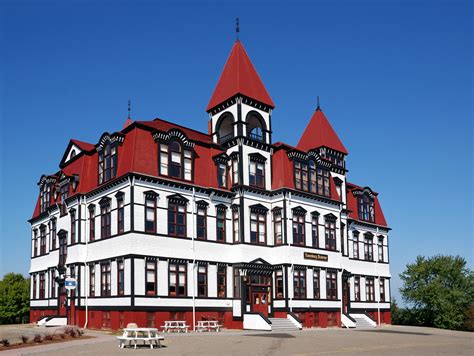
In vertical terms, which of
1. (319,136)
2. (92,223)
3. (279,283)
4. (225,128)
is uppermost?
(319,136)

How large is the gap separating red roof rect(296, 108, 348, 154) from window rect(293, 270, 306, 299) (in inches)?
547

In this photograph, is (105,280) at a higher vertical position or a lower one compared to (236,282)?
higher

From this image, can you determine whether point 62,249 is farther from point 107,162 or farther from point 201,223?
point 201,223

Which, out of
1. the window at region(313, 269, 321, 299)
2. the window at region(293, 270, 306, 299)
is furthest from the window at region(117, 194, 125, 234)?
the window at region(313, 269, 321, 299)

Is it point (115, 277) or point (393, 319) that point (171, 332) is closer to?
point (115, 277)

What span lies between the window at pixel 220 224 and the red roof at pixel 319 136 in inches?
567

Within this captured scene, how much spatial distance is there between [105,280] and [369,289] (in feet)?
95.2

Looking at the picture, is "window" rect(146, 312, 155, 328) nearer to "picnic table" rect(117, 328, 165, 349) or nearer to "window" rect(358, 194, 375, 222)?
"picnic table" rect(117, 328, 165, 349)

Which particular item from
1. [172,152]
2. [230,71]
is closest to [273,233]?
[172,152]

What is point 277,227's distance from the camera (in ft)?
144

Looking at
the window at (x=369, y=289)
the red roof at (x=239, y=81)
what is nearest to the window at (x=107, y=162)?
the red roof at (x=239, y=81)

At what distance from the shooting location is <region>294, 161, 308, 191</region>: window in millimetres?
45062

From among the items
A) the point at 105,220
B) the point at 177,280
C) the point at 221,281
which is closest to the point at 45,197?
the point at 105,220

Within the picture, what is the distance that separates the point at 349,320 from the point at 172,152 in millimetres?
20668
